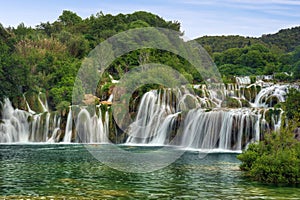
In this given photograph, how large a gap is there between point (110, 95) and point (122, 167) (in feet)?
77.3

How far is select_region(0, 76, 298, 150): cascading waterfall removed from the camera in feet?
112

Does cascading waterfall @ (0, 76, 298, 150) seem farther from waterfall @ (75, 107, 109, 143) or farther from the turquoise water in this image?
the turquoise water

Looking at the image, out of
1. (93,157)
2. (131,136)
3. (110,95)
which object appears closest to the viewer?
(93,157)

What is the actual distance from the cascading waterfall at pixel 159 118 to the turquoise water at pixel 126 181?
890cm

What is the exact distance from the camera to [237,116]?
106 ft

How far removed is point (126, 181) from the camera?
1825 centimetres

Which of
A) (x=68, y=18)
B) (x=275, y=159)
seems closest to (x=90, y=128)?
(x=275, y=159)

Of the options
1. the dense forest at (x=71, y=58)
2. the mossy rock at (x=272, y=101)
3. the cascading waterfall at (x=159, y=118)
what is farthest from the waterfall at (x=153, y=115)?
the dense forest at (x=71, y=58)

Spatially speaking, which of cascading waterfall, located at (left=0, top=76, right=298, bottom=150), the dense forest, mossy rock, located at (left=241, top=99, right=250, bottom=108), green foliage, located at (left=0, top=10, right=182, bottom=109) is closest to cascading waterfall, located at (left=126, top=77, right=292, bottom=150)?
cascading waterfall, located at (left=0, top=76, right=298, bottom=150)

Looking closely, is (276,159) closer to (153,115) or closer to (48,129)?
(153,115)

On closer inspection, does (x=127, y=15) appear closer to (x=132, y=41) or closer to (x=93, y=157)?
(x=132, y=41)

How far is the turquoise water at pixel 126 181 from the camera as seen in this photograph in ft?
50.7

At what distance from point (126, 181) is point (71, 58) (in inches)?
1587

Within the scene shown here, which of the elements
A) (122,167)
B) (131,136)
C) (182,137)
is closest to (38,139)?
(131,136)
